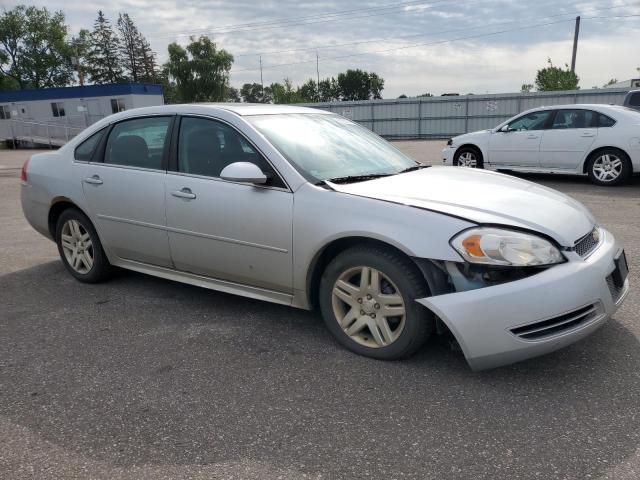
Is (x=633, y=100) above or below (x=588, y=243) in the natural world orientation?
above

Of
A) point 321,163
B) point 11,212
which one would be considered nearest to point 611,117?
point 321,163

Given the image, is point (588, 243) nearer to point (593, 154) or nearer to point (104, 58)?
point (593, 154)

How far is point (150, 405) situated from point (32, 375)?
90 centimetres

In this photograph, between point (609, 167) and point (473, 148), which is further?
point (473, 148)

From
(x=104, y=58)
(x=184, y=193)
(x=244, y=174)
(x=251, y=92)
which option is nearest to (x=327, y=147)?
(x=244, y=174)

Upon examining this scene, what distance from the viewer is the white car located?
30.6 feet

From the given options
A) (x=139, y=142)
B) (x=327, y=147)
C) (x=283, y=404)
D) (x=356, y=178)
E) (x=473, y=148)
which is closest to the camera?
(x=283, y=404)

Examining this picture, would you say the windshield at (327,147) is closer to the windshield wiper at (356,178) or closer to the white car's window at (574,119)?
the windshield wiper at (356,178)

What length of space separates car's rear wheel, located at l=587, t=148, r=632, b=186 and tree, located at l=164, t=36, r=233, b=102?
183 ft

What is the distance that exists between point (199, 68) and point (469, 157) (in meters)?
55.0

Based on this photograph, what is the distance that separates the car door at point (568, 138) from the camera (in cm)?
960

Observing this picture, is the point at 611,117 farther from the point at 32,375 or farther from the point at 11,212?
the point at 11,212

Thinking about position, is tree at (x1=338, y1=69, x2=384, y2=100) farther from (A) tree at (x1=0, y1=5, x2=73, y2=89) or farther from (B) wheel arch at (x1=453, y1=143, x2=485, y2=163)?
(B) wheel arch at (x1=453, y1=143, x2=485, y2=163)

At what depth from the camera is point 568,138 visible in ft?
32.2
